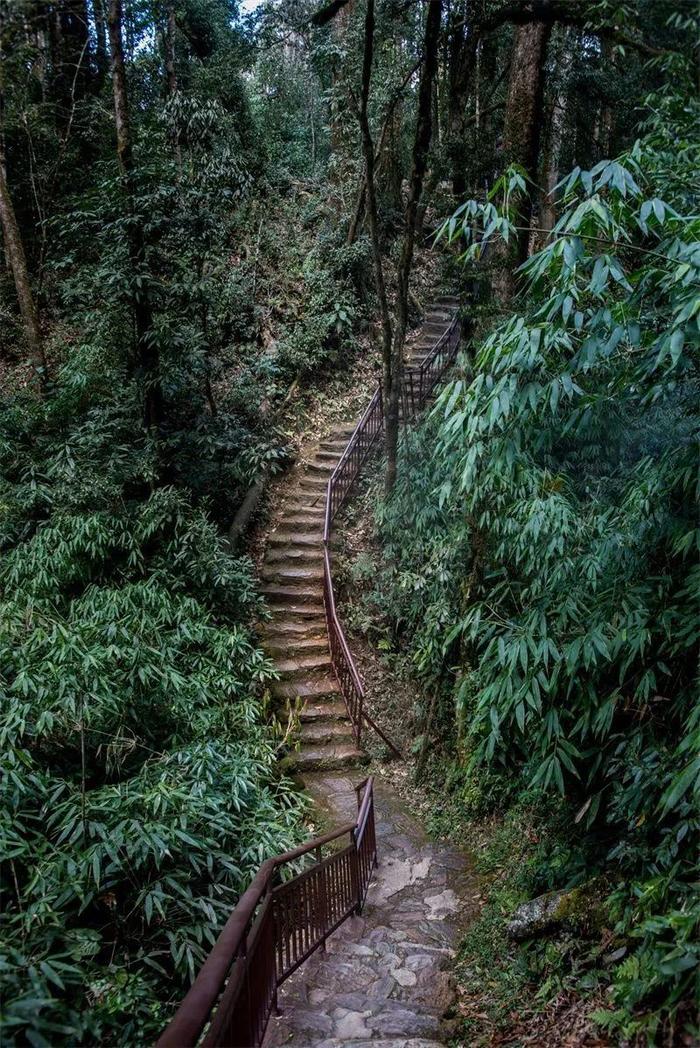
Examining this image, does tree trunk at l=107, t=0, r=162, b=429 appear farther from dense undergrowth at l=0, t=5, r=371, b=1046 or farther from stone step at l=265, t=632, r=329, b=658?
stone step at l=265, t=632, r=329, b=658

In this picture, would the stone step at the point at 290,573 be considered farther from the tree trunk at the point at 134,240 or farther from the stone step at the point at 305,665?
the tree trunk at the point at 134,240

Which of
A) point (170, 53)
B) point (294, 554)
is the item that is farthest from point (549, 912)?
point (170, 53)

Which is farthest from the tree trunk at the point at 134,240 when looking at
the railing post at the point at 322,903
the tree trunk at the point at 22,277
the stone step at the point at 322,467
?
the railing post at the point at 322,903

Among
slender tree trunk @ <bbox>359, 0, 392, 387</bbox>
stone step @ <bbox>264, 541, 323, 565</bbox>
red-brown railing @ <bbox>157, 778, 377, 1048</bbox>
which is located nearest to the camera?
red-brown railing @ <bbox>157, 778, 377, 1048</bbox>

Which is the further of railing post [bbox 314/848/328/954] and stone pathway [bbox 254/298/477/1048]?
railing post [bbox 314/848/328/954]

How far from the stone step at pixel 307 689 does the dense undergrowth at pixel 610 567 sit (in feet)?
9.17

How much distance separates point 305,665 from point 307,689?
0.35 metres

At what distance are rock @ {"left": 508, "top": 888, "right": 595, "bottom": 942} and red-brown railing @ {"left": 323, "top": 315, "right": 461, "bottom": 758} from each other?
320cm

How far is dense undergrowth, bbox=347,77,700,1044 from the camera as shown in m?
2.20

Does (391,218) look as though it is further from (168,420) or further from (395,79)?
(168,420)

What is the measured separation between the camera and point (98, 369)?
7.56m

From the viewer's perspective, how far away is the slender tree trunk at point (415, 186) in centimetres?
567

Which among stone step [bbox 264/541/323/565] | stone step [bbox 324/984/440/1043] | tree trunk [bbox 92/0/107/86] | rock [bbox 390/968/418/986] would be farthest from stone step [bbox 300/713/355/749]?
tree trunk [bbox 92/0/107/86]

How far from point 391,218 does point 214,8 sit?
6494 mm
